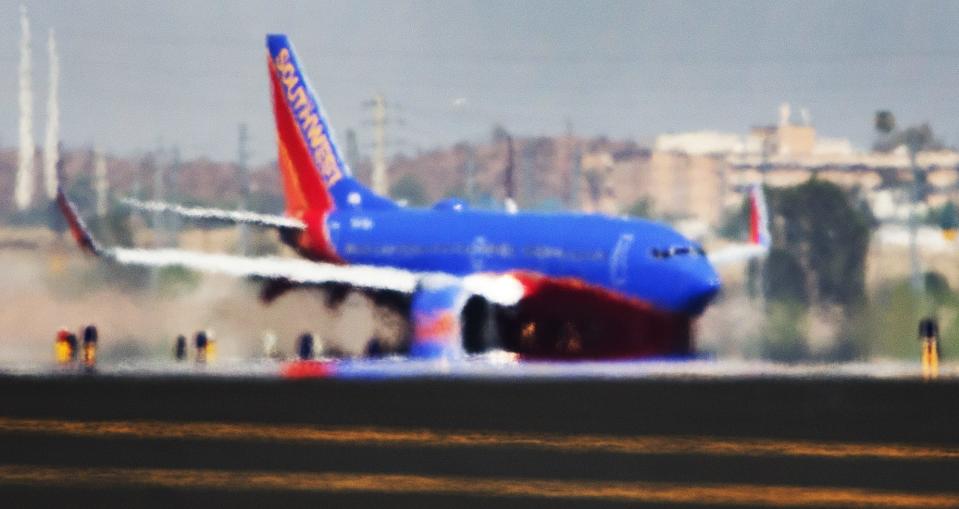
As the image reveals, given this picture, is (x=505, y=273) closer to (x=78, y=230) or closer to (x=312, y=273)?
(x=312, y=273)

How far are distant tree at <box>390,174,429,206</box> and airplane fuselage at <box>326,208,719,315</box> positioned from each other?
166ft

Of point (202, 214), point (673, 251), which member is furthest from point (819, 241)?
point (202, 214)

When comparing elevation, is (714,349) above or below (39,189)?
below

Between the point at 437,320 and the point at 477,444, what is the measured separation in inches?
1450

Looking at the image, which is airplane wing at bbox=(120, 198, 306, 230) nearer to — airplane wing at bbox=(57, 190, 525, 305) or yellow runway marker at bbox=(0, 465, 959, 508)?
airplane wing at bbox=(57, 190, 525, 305)

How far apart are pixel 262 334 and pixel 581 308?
2131 cm

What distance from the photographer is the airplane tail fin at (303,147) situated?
85125mm

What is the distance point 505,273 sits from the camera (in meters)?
75.8

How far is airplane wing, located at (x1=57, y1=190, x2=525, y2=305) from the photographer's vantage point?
72.2 metres

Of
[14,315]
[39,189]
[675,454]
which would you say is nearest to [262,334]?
[14,315]

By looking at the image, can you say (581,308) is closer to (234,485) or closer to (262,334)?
(262,334)

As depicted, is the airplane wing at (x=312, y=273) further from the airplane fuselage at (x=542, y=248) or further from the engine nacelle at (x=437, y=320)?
the airplane fuselage at (x=542, y=248)

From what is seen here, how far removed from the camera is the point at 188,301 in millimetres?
89562

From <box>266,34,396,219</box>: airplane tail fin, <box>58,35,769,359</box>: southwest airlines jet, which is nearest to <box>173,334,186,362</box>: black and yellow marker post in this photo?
<box>58,35,769,359</box>: southwest airlines jet
